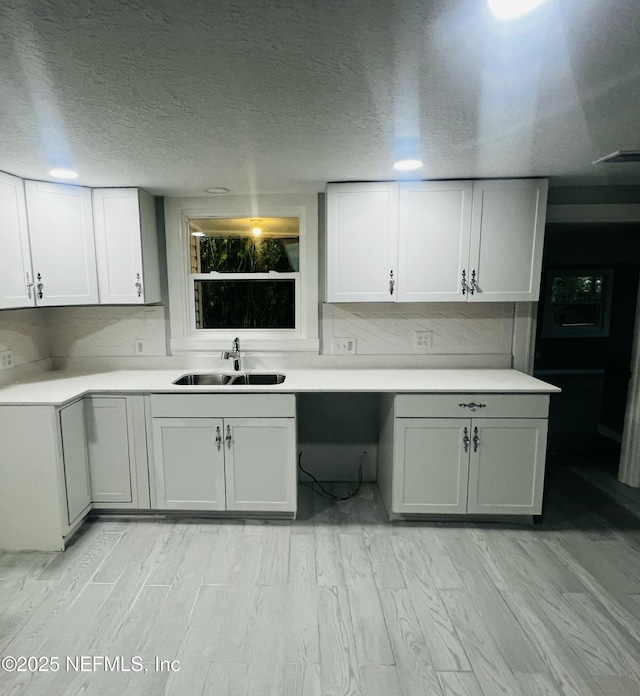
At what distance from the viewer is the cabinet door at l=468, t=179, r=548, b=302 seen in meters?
2.63

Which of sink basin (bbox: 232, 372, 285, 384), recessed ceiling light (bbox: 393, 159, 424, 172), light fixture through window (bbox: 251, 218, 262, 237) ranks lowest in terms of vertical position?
sink basin (bbox: 232, 372, 285, 384)

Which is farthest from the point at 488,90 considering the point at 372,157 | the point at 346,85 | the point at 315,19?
the point at 372,157

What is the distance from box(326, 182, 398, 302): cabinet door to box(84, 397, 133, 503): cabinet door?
4.94ft

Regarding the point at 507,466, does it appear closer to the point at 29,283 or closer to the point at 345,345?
the point at 345,345

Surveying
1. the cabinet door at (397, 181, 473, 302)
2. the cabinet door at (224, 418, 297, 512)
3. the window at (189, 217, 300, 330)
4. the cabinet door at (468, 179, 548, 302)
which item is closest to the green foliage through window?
the window at (189, 217, 300, 330)

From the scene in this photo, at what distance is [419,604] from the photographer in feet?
6.55

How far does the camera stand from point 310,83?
4.46 ft

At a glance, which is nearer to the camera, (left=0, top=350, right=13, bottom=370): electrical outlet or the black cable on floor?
(left=0, top=350, right=13, bottom=370): electrical outlet

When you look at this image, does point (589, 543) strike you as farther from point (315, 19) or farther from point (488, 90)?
point (315, 19)

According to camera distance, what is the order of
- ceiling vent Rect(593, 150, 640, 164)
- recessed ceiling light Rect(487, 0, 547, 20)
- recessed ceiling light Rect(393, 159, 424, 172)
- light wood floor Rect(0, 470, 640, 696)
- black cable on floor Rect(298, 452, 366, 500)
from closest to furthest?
recessed ceiling light Rect(487, 0, 547, 20) < light wood floor Rect(0, 470, 640, 696) < ceiling vent Rect(593, 150, 640, 164) < recessed ceiling light Rect(393, 159, 424, 172) < black cable on floor Rect(298, 452, 366, 500)

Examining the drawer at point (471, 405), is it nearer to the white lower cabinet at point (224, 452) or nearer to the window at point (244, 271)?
the white lower cabinet at point (224, 452)

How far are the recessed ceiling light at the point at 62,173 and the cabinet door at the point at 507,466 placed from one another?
2.71m

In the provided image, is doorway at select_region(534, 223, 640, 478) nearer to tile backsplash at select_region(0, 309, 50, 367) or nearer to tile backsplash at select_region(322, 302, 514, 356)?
tile backsplash at select_region(322, 302, 514, 356)

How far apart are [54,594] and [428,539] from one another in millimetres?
1965
